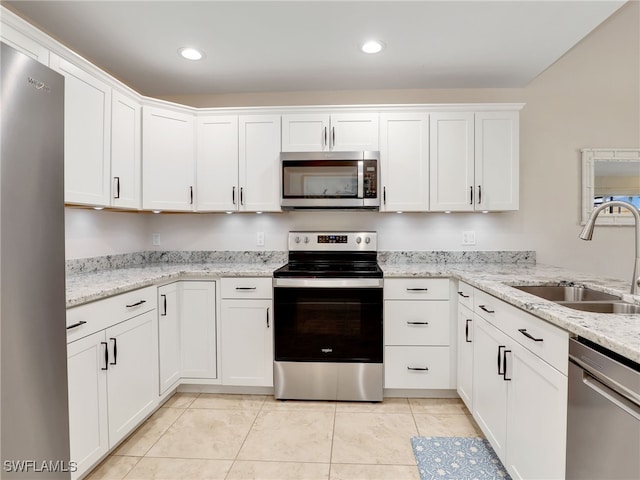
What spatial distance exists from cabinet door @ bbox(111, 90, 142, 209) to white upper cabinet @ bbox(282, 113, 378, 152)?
1.09m

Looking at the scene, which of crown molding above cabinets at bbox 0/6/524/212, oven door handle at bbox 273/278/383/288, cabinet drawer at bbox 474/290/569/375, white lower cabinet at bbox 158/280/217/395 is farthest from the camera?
crown molding above cabinets at bbox 0/6/524/212

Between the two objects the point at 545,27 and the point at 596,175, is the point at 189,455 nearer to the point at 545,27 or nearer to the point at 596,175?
the point at 545,27

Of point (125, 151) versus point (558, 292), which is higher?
point (125, 151)

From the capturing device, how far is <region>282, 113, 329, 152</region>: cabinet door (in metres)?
2.65

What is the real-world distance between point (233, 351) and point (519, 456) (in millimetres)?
1836

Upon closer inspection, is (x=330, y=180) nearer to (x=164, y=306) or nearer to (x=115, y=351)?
(x=164, y=306)

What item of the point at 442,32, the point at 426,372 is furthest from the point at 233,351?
the point at 442,32

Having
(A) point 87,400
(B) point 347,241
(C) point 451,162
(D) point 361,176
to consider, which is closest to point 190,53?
(D) point 361,176

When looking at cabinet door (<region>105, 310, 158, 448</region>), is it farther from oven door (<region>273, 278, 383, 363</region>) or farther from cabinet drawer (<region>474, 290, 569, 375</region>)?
cabinet drawer (<region>474, 290, 569, 375</region>)

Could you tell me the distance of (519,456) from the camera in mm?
1454

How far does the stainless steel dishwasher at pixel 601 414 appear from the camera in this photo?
90 centimetres

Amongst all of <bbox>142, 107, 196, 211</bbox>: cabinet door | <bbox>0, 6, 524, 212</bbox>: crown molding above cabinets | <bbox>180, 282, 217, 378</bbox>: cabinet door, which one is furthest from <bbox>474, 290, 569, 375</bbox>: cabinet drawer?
<bbox>142, 107, 196, 211</bbox>: cabinet door

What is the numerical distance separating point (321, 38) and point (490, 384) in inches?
89.9

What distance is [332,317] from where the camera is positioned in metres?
2.37
